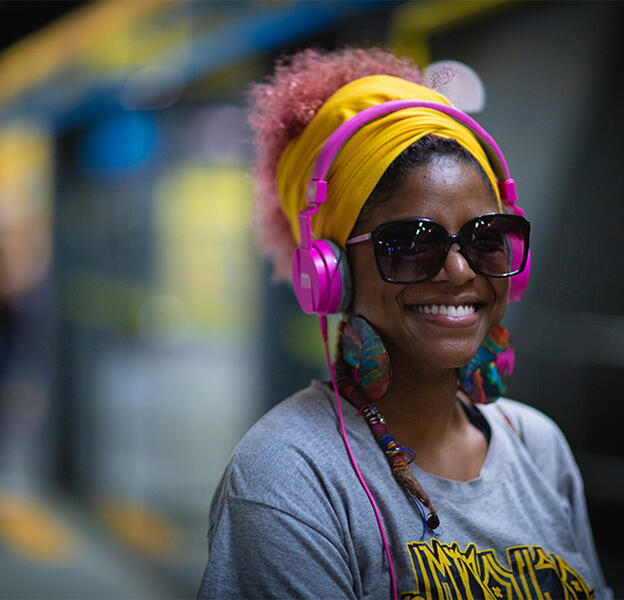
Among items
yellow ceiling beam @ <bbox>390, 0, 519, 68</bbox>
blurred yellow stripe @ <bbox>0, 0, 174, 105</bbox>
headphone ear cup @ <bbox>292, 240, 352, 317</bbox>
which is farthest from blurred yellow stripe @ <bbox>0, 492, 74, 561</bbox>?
headphone ear cup @ <bbox>292, 240, 352, 317</bbox>

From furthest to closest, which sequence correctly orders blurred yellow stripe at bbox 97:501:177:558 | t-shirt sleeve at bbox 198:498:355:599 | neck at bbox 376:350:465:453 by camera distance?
blurred yellow stripe at bbox 97:501:177:558
neck at bbox 376:350:465:453
t-shirt sleeve at bbox 198:498:355:599

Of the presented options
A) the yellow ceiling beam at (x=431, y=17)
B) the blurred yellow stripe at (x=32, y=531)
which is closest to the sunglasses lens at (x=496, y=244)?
the yellow ceiling beam at (x=431, y=17)

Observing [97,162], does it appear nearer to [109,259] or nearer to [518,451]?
[109,259]

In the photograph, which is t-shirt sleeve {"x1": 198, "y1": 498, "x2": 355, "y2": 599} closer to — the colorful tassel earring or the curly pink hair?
the colorful tassel earring

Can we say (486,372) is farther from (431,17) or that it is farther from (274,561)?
(431,17)

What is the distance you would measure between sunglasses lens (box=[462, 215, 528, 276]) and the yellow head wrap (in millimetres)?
72

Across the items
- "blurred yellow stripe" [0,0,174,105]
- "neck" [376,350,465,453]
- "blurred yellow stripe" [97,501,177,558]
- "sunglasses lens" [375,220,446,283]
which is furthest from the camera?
"blurred yellow stripe" [0,0,174,105]

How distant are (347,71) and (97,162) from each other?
447 cm

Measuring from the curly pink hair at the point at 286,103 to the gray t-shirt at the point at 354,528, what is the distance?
0.40m

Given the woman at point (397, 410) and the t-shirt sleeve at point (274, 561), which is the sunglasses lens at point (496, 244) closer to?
the woman at point (397, 410)

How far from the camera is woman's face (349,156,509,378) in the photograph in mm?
1221

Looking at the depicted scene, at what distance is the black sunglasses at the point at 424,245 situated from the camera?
1.20 metres

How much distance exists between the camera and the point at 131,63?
4609mm

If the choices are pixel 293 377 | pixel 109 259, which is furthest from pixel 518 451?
pixel 109 259
